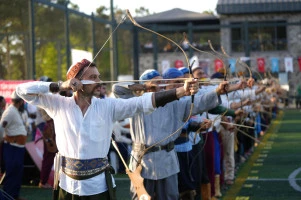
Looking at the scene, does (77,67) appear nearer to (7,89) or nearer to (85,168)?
(85,168)

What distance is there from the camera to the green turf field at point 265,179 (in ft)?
37.9

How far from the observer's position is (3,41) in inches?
637

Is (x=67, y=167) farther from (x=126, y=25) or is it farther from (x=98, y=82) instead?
(x=126, y=25)

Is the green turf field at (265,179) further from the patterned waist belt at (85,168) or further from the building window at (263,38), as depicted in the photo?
the building window at (263,38)

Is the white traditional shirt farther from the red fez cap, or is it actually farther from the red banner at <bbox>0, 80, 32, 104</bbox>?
Answer: the red banner at <bbox>0, 80, 32, 104</bbox>

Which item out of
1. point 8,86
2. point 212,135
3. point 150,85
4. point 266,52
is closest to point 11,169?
point 8,86

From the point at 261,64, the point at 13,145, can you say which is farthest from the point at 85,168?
the point at 261,64

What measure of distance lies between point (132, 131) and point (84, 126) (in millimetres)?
1815

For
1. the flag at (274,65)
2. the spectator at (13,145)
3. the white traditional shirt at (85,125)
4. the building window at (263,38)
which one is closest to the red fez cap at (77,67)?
the white traditional shirt at (85,125)

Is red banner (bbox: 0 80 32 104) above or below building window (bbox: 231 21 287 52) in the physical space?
below

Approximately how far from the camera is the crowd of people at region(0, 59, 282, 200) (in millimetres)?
6012

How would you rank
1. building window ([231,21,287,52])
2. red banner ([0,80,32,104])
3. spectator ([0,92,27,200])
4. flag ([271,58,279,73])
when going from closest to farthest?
spectator ([0,92,27,200]) → red banner ([0,80,32,104]) → flag ([271,58,279,73]) → building window ([231,21,287,52])

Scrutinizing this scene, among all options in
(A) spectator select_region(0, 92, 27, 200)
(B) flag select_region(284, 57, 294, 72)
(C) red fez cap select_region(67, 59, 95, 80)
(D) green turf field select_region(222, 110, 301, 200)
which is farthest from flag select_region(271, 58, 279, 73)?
(C) red fez cap select_region(67, 59, 95, 80)

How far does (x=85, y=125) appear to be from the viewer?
603 centimetres
